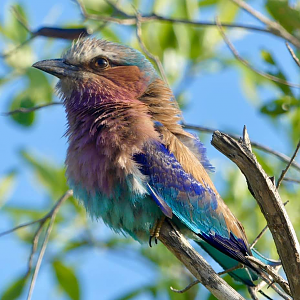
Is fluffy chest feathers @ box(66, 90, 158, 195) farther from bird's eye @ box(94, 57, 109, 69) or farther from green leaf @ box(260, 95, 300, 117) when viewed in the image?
green leaf @ box(260, 95, 300, 117)

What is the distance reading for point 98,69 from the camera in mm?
4703

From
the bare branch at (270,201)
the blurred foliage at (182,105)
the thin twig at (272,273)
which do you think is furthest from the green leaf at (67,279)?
the bare branch at (270,201)

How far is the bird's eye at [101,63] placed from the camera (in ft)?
15.5

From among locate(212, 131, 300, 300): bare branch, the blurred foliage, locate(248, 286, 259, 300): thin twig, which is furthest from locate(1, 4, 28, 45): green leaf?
locate(212, 131, 300, 300): bare branch

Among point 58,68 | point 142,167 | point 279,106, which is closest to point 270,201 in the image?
point 142,167

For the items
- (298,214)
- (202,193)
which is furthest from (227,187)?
(202,193)

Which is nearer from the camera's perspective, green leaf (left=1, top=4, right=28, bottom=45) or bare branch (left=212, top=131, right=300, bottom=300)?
bare branch (left=212, top=131, right=300, bottom=300)

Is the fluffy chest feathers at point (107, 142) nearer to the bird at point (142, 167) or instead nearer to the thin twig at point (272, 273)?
the bird at point (142, 167)

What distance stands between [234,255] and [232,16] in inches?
138

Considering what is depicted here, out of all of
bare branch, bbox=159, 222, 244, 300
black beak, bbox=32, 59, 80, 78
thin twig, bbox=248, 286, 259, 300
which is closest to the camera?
bare branch, bbox=159, 222, 244, 300

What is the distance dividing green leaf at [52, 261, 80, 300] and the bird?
177 cm

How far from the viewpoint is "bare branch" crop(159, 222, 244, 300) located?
3.34m

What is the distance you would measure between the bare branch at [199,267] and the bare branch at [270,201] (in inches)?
14.0

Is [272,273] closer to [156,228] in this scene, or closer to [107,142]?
[156,228]
